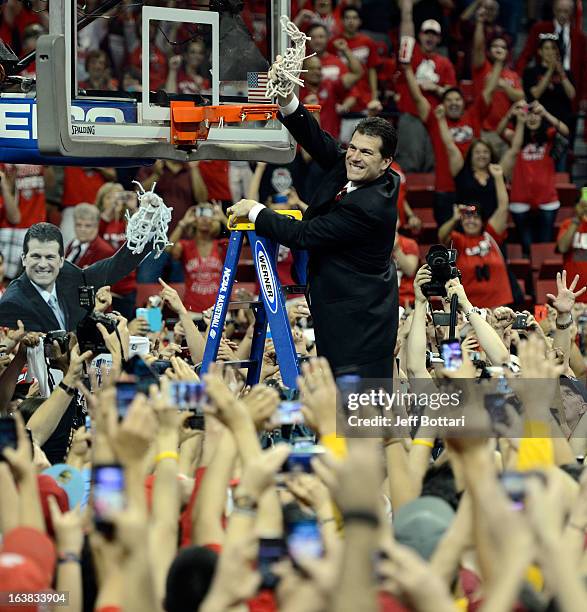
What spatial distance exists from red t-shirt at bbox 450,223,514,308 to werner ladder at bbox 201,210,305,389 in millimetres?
4418

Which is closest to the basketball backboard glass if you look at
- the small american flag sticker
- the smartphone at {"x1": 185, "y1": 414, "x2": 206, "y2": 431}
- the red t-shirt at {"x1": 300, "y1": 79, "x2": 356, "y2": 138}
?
the small american flag sticker

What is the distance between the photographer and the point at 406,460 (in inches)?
183

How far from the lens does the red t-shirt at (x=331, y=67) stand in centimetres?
1321

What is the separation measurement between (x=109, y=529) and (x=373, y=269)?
293 centimetres

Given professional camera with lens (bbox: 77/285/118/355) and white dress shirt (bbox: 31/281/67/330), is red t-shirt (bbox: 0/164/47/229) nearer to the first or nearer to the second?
white dress shirt (bbox: 31/281/67/330)

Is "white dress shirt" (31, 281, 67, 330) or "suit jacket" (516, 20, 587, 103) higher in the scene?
"suit jacket" (516, 20, 587, 103)

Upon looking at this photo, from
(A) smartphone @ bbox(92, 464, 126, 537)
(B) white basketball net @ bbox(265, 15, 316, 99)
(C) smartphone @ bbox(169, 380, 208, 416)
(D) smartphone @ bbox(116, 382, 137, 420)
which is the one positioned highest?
(B) white basketball net @ bbox(265, 15, 316, 99)

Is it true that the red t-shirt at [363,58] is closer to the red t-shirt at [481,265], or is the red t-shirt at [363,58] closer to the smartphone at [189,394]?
the red t-shirt at [481,265]

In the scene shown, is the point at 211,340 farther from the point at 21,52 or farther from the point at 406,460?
the point at 21,52

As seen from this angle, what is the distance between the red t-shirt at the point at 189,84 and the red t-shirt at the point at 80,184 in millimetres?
2662

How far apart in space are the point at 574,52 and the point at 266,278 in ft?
28.9

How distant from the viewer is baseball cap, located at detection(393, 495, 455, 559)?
3783mm

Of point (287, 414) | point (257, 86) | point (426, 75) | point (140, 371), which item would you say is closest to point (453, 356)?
point (287, 414)

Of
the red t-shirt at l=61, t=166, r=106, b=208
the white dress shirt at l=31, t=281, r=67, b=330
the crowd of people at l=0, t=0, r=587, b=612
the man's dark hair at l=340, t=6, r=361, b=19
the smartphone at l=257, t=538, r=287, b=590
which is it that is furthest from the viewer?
the man's dark hair at l=340, t=6, r=361, b=19
